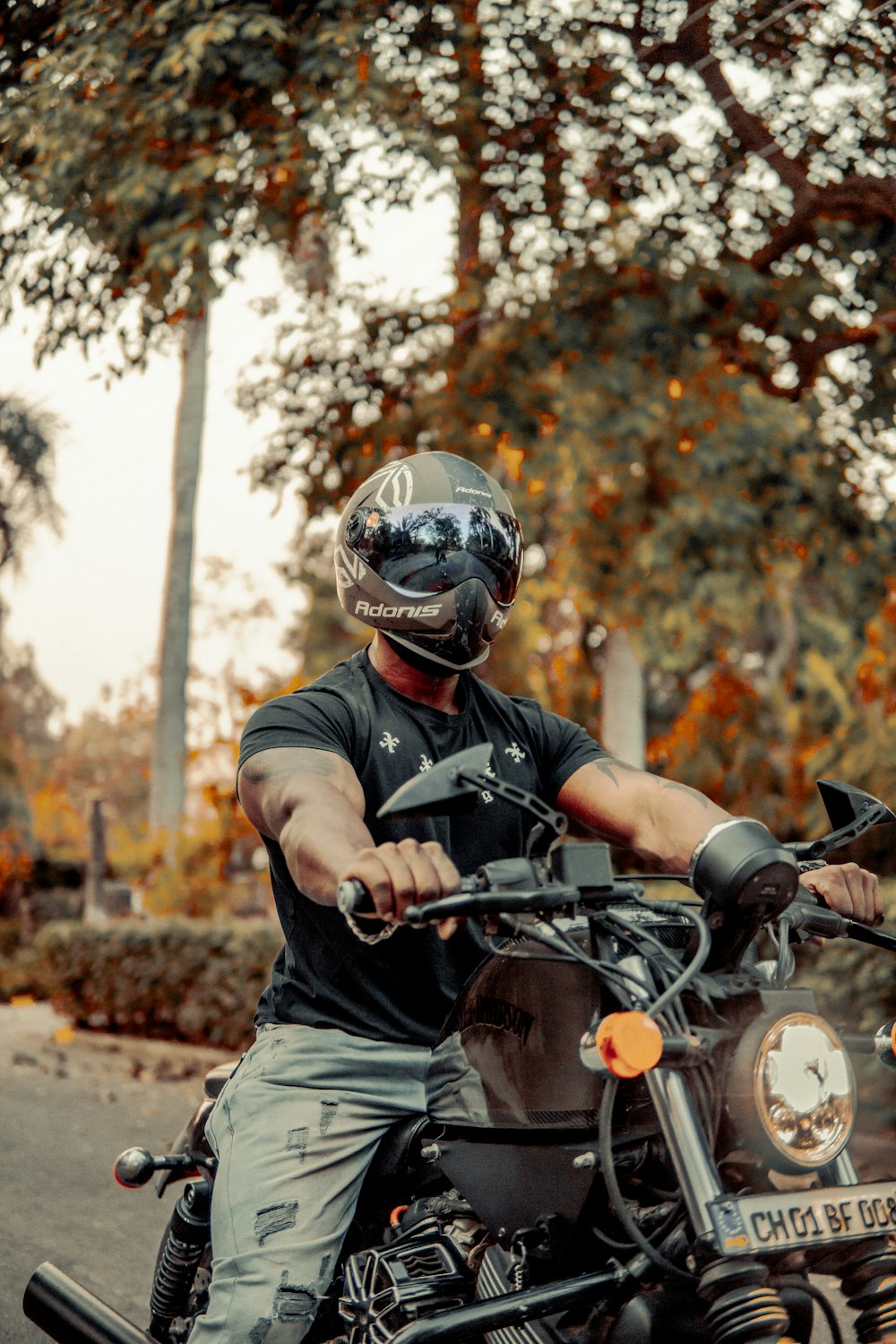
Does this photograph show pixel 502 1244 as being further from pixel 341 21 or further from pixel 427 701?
pixel 341 21

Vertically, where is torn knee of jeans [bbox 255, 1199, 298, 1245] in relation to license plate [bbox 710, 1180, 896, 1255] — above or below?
below

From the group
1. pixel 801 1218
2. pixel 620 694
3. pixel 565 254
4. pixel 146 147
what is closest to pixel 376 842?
pixel 801 1218

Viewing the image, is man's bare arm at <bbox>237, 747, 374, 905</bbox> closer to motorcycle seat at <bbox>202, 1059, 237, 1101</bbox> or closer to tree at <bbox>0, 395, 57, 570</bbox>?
motorcycle seat at <bbox>202, 1059, 237, 1101</bbox>

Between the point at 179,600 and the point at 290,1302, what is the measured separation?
Answer: 51.1 ft

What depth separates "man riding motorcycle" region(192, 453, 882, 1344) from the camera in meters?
2.58

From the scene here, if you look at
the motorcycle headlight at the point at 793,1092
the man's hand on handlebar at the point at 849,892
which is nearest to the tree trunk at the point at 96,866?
the man's hand on handlebar at the point at 849,892

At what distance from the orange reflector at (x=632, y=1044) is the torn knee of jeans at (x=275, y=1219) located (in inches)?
38.5

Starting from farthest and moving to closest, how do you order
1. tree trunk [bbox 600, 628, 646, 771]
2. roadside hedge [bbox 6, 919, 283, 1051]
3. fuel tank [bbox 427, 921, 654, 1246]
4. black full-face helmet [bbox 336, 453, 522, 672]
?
tree trunk [bbox 600, 628, 646, 771] → roadside hedge [bbox 6, 919, 283, 1051] → black full-face helmet [bbox 336, 453, 522, 672] → fuel tank [bbox 427, 921, 654, 1246]

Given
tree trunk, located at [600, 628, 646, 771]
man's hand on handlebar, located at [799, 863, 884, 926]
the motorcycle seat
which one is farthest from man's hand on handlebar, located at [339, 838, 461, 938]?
tree trunk, located at [600, 628, 646, 771]

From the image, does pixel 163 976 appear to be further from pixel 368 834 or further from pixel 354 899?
pixel 354 899

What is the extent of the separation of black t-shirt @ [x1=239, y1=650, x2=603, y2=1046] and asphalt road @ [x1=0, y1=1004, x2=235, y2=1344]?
3.70ft

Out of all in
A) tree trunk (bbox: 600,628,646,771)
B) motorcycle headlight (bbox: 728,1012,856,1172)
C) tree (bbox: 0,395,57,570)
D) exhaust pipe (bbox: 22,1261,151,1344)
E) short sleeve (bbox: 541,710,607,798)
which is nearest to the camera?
motorcycle headlight (bbox: 728,1012,856,1172)

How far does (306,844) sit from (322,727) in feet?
1.43

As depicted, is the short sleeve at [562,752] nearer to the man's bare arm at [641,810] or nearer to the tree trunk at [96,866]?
the man's bare arm at [641,810]
